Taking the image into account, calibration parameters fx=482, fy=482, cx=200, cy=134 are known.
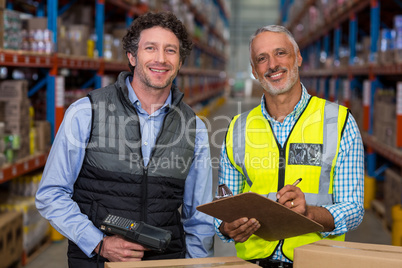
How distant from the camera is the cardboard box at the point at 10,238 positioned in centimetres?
343

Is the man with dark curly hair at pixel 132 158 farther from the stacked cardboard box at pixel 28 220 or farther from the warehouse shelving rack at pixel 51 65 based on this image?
the stacked cardboard box at pixel 28 220

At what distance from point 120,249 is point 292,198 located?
2.22ft

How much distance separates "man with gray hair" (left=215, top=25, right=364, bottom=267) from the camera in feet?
6.48

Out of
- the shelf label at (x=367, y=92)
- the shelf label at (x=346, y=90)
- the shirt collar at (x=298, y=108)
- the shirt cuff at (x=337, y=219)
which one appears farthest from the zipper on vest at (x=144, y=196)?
the shelf label at (x=346, y=90)

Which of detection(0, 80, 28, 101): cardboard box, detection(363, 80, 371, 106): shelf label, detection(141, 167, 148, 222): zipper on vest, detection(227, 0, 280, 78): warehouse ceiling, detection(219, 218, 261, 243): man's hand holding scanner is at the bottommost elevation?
detection(219, 218, 261, 243): man's hand holding scanner

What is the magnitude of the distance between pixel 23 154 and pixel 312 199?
269 cm

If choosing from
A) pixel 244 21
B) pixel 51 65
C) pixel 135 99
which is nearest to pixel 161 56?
pixel 135 99

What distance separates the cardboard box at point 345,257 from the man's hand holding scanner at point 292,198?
1.07 ft

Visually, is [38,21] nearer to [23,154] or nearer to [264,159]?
[23,154]

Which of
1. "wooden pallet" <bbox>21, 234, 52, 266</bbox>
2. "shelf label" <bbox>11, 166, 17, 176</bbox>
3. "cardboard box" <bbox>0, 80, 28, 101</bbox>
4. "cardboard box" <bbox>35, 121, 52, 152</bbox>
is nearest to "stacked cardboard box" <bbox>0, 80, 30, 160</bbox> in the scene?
"cardboard box" <bbox>0, 80, 28, 101</bbox>

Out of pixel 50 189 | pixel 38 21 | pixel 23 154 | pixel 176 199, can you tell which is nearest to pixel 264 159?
pixel 176 199

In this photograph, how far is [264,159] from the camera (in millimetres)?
2064

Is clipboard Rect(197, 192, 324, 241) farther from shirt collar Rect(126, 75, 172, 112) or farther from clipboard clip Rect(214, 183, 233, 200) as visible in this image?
shirt collar Rect(126, 75, 172, 112)

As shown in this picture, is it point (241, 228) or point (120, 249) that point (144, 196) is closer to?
point (120, 249)
